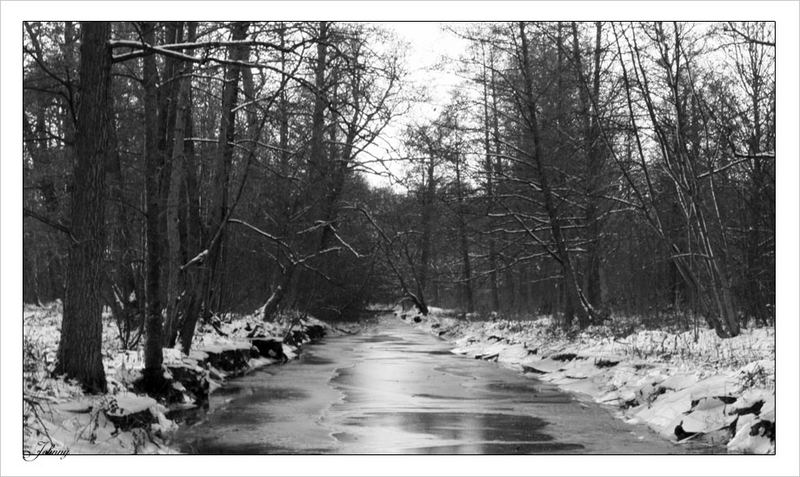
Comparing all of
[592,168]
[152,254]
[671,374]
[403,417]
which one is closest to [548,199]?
[592,168]

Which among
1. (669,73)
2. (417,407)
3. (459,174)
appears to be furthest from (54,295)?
(669,73)

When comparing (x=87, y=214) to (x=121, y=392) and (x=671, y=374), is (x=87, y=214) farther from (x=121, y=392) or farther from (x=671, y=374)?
(x=671, y=374)

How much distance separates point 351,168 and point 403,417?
7.63 metres

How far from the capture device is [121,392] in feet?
29.2

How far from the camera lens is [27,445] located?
646 centimetres

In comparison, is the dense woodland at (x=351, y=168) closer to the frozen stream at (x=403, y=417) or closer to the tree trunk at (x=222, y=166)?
the tree trunk at (x=222, y=166)

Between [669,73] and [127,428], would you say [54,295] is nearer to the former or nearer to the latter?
[127,428]

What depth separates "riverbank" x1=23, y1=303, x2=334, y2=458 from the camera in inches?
280

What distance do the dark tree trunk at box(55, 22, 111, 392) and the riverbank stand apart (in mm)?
361

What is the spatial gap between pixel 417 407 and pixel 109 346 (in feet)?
17.8
